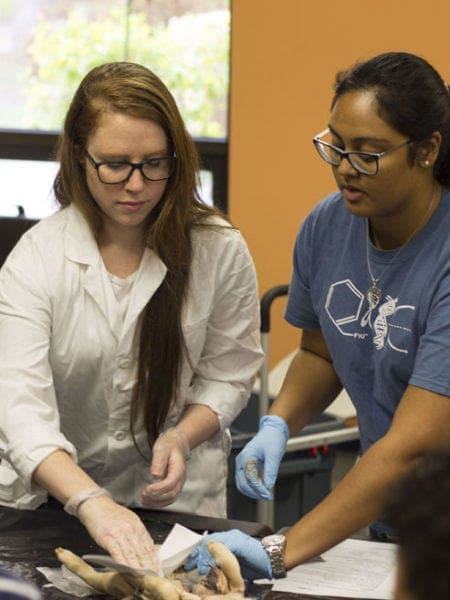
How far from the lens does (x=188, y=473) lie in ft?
6.66

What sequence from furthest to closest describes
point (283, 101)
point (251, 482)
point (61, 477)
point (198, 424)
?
point (283, 101) < point (198, 424) < point (251, 482) < point (61, 477)

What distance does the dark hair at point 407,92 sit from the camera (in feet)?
5.32

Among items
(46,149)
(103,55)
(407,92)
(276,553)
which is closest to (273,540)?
(276,553)

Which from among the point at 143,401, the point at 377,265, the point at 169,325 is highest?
the point at 377,265

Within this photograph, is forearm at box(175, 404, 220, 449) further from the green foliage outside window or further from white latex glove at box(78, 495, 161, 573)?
the green foliage outside window

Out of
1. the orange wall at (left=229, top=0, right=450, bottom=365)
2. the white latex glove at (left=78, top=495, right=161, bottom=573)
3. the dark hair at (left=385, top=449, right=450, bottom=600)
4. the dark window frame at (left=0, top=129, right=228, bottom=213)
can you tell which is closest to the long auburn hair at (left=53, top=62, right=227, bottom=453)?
the white latex glove at (left=78, top=495, right=161, bottom=573)

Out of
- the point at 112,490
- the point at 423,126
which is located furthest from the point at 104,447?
the point at 423,126

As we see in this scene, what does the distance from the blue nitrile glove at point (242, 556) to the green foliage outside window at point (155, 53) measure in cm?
280

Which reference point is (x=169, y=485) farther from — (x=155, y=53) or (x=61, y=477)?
(x=155, y=53)

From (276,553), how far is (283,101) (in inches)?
107

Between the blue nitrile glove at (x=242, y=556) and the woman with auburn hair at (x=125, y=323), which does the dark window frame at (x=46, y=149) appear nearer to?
the woman with auburn hair at (x=125, y=323)

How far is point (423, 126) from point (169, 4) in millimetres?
2776

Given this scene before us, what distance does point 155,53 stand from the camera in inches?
167

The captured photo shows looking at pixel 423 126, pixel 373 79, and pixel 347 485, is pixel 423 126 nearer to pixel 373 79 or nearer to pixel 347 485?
pixel 373 79
